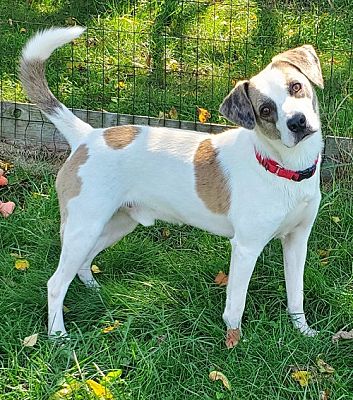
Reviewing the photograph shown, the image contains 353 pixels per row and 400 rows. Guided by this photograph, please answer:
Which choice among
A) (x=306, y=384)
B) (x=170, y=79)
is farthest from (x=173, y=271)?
(x=170, y=79)

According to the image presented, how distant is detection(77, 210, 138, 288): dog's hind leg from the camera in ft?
13.7

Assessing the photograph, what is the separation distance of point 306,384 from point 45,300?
138 cm

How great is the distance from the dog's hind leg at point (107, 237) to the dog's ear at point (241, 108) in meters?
0.93

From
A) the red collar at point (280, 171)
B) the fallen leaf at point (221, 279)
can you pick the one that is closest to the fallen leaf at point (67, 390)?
the fallen leaf at point (221, 279)

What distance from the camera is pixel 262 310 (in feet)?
12.9

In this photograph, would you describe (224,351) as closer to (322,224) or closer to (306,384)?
(306,384)

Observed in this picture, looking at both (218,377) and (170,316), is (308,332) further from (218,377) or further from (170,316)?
(170,316)

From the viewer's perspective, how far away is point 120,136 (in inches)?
153

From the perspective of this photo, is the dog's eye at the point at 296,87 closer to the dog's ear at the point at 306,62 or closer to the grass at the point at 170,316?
the dog's ear at the point at 306,62

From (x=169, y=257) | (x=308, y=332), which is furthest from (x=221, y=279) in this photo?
(x=308, y=332)

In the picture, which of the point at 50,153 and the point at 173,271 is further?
the point at 50,153

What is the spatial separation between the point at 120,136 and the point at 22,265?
97 centimetres

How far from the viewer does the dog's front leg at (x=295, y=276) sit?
383cm

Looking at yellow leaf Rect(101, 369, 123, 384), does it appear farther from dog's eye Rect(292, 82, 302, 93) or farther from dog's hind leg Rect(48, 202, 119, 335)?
dog's eye Rect(292, 82, 302, 93)
